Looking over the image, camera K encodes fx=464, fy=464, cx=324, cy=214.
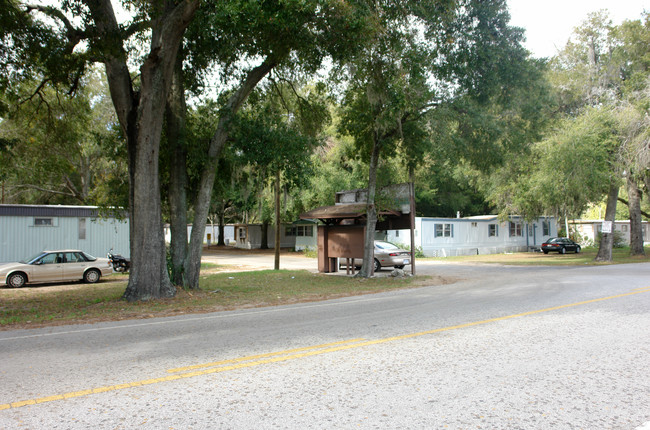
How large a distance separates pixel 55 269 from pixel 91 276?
1.35m

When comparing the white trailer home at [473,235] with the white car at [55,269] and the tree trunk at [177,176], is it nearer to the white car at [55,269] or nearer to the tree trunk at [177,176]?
the white car at [55,269]

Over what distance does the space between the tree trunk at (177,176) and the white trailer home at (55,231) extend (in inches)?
282

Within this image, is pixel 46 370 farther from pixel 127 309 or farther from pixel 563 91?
pixel 563 91

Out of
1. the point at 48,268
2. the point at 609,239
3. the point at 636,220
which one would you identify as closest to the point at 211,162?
the point at 48,268

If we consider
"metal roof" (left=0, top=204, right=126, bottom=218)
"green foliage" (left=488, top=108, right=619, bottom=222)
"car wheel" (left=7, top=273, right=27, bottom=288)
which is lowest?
"car wheel" (left=7, top=273, right=27, bottom=288)

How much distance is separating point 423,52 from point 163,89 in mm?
7700

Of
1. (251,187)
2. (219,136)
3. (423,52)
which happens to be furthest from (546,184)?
(219,136)

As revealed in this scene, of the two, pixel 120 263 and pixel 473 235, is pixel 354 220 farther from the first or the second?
pixel 473 235

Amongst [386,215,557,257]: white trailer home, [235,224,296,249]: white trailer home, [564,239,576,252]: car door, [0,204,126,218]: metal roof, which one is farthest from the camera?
[235,224,296,249]: white trailer home

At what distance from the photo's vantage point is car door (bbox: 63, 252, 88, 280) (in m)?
18.0

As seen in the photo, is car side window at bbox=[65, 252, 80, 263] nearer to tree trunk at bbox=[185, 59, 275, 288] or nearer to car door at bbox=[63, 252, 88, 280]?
car door at bbox=[63, 252, 88, 280]

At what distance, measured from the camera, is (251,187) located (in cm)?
1692

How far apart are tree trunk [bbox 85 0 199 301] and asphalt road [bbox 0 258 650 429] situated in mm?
3027

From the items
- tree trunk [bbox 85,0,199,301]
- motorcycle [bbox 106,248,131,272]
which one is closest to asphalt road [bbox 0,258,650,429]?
tree trunk [bbox 85,0,199,301]
